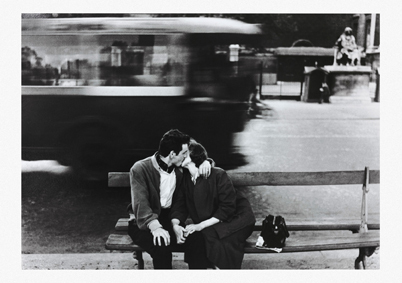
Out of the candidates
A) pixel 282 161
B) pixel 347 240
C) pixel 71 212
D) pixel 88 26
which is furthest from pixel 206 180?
pixel 282 161

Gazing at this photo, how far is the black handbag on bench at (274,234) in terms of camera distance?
3.86 meters

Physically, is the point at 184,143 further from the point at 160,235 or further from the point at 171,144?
the point at 160,235

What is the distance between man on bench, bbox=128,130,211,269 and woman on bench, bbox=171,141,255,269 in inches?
3.2

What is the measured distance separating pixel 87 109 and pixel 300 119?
306 cm

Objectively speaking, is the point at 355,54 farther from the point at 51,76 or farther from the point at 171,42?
the point at 51,76

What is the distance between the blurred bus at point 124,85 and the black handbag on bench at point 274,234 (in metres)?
1.83

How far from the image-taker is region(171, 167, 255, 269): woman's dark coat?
3.87 m

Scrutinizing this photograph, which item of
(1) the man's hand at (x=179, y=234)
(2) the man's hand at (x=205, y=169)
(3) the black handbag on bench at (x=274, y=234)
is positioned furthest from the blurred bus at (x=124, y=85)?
(3) the black handbag on bench at (x=274, y=234)

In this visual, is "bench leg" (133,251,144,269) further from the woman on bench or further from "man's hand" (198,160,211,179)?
"man's hand" (198,160,211,179)

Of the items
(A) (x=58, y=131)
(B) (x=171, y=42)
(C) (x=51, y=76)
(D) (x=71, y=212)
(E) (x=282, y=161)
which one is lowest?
(D) (x=71, y=212)

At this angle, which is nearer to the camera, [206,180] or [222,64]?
[206,180]

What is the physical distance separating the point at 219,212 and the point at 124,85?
2443 mm

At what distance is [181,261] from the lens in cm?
434

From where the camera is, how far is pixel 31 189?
539cm
